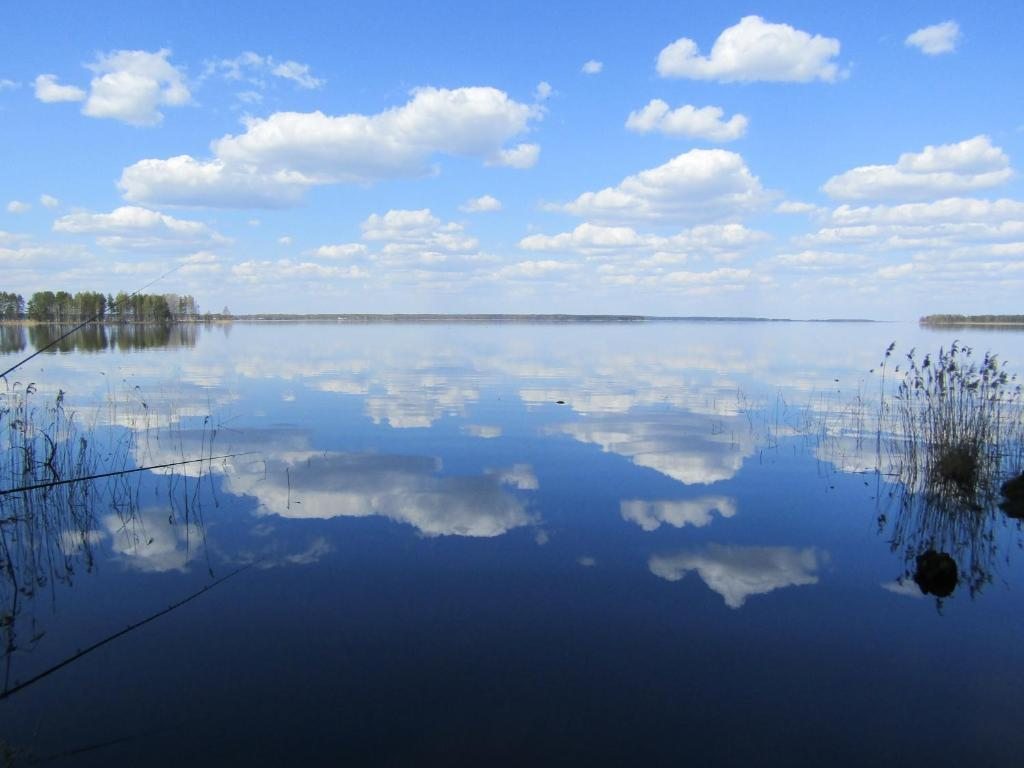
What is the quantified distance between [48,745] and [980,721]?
585cm

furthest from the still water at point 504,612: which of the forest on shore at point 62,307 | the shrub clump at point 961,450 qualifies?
the forest on shore at point 62,307

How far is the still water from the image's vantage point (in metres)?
4.23

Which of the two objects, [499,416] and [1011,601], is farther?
[499,416]

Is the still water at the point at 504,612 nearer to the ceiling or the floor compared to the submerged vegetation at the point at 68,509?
nearer to the floor

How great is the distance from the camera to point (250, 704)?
14.7ft

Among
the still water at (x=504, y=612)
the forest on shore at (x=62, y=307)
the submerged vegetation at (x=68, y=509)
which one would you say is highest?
the forest on shore at (x=62, y=307)

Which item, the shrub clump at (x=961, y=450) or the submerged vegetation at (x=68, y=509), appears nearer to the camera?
the submerged vegetation at (x=68, y=509)

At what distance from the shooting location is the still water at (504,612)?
13.9 ft

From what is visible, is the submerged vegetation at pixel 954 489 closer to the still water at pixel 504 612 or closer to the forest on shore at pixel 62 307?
the still water at pixel 504 612

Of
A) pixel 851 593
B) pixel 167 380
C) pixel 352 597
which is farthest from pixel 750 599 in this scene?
pixel 167 380

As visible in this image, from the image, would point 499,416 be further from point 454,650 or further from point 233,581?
point 454,650

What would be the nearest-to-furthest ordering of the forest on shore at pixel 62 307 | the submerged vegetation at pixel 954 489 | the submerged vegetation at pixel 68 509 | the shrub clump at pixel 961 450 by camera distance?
the submerged vegetation at pixel 68 509, the submerged vegetation at pixel 954 489, the shrub clump at pixel 961 450, the forest on shore at pixel 62 307

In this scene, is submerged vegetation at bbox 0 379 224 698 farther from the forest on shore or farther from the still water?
the forest on shore

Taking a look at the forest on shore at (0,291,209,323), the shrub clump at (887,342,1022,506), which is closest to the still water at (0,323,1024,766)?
the shrub clump at (887,342,1022,506)
